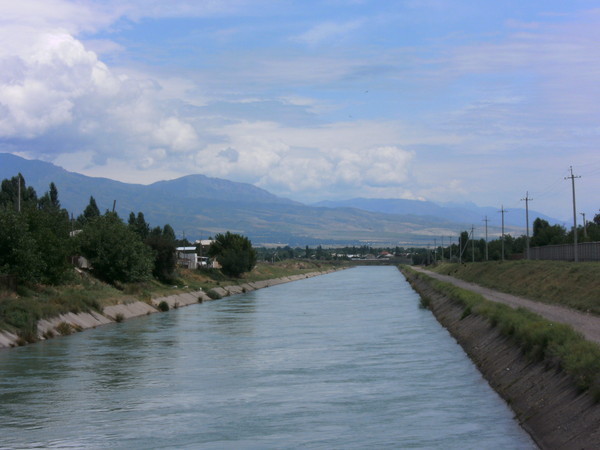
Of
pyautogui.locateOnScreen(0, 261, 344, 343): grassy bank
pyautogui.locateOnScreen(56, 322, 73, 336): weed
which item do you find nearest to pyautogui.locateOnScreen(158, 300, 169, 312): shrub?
pyautogui.locateOnScreen(0, 261, 344, 343): grassy bank

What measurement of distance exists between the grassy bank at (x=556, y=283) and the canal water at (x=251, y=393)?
6.96 m

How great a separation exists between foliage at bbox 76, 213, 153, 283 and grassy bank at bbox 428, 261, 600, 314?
29.4m

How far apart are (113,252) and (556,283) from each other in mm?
34215

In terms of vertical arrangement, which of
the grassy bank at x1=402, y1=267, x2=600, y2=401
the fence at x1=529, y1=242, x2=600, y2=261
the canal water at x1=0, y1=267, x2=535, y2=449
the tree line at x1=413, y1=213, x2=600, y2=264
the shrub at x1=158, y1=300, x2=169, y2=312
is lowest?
the canal water at x1=0, y1=267, x2=535, y2=449

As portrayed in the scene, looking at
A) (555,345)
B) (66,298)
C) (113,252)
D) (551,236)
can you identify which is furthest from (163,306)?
(551,236)

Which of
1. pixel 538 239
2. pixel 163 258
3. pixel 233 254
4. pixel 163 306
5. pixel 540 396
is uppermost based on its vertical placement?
pixel 538 239

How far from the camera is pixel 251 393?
75.2ft

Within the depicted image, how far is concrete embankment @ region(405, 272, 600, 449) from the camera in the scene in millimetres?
14383

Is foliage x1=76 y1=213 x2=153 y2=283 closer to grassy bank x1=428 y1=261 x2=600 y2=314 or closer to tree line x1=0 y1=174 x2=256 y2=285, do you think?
tree line x1=0 y1=174 x2=256 y2=285

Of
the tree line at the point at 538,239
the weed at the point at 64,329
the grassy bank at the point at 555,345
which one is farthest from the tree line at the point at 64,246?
the tree line at the point at 538,239

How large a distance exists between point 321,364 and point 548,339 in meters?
10.2

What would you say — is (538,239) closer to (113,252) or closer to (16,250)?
(113,252)

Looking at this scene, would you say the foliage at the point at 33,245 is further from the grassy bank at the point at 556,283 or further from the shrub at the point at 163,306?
the grassy bank at the point at 556,283

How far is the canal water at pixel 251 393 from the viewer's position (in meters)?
17.3
